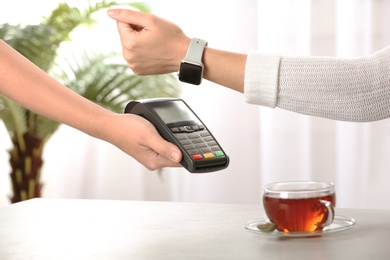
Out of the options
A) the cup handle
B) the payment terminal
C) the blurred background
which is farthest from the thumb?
the blurred background

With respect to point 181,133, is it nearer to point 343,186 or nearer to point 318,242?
point 318,242

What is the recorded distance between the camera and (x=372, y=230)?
117cm

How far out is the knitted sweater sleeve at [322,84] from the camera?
1.46 m

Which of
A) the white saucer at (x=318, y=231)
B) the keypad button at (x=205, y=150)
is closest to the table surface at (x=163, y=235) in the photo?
the white saucer at (x=318, y=231)

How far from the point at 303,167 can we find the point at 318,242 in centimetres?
240

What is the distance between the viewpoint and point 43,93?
152cm

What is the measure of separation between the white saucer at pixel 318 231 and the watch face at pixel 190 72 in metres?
0.36

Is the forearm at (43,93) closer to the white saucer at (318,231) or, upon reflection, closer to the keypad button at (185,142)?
the keypad button at (185,142)

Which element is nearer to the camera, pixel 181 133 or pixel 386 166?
pixel 181 133

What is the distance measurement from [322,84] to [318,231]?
41cm

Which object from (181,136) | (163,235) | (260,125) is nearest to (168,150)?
(181,136)

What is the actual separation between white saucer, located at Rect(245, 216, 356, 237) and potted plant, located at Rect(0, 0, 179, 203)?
2.29 m

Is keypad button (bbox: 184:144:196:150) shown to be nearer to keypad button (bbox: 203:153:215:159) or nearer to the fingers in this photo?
keypad button (bbox: 203:153:215:159)

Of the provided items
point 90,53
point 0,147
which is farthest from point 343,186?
point 0,147
